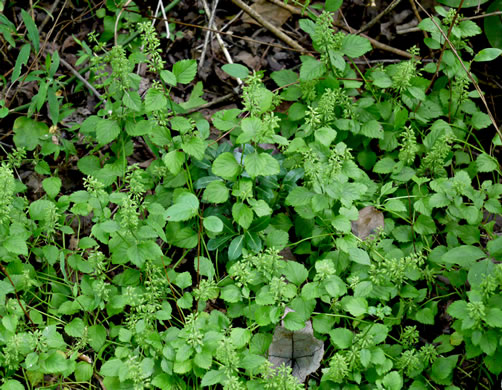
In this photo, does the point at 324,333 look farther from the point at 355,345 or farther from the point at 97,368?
the point at 97,368

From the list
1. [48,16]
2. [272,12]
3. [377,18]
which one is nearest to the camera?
[377,18]

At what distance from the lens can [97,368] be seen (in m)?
3.07

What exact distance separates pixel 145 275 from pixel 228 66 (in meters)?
1.40

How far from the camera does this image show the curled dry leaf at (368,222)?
3240mm

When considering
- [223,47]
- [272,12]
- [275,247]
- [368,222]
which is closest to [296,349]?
[275,247]

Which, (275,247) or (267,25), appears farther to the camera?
(267,25)

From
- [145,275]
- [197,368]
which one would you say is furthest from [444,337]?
[145,275]

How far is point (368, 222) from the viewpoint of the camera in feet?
10.7

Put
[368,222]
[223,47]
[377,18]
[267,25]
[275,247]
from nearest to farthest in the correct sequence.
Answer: [275,247] → [368,222] → [377,18] → [267,25] → [223,47]

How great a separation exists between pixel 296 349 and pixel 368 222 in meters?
0.91

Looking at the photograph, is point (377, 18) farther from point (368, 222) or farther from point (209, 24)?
point (368, 222)

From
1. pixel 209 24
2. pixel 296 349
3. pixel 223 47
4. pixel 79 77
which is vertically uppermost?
pixel 209 24

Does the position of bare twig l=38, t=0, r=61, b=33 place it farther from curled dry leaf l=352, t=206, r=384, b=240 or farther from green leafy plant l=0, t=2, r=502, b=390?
curled dry leaf l=352, t=206, r=384, b=240

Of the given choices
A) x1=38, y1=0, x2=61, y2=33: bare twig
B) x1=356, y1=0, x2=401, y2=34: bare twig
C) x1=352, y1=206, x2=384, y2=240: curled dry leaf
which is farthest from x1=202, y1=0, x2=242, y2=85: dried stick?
x1=352, y1=206, x2=384, y2=240: curled dry leaf
